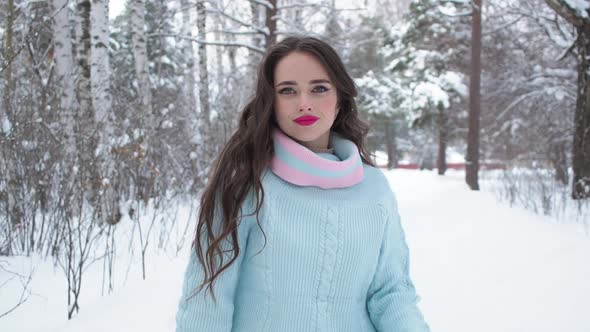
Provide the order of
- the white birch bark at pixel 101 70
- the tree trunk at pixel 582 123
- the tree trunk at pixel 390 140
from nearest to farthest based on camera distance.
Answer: the white birch bark at pixel 101 70 → the tree trunk at pixel 582 123 → the tree trunk at pixel 390 140

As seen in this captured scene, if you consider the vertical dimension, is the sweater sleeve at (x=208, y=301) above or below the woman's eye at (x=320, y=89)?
below

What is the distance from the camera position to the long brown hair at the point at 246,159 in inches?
48.2

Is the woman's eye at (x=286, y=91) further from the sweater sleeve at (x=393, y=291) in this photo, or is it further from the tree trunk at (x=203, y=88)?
the tree trunk at (x=203, y=88)

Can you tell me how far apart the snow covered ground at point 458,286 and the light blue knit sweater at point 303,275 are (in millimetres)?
1595

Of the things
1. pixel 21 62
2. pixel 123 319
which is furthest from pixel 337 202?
pixel 21 62

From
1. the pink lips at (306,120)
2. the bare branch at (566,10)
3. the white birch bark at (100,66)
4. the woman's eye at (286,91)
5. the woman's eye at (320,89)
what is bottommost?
the pink lips at (306,120)

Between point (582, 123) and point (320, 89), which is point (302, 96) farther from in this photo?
point (582, 123)

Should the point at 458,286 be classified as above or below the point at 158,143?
below

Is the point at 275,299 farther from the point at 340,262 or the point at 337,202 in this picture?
the point at 337,202

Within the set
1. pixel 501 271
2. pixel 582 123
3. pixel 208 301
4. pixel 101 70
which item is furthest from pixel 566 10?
pixel 208 301

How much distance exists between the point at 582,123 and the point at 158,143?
20.2ft

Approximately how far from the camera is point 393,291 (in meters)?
1.38

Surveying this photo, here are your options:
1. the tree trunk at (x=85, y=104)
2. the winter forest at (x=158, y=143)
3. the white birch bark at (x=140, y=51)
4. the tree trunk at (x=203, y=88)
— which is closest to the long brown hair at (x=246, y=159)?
the winter forest at (x=158, y=143)

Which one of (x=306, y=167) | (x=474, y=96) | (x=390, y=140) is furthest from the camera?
(x=390, y=140)
